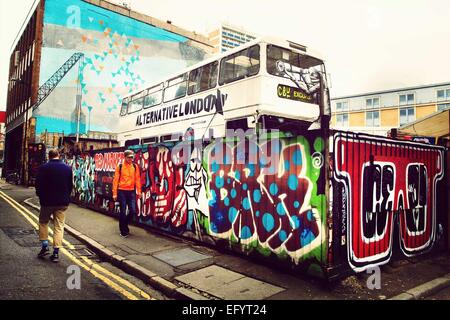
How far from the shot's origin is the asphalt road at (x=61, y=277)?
13.7 feet

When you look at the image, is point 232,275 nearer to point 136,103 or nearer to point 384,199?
point 384,199

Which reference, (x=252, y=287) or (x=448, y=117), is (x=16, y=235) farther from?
(x=448, y=117)

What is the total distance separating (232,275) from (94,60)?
95.5ft

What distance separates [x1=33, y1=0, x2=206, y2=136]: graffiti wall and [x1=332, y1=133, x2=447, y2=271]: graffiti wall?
90.4 feet

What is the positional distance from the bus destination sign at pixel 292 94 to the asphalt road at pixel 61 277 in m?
6.18

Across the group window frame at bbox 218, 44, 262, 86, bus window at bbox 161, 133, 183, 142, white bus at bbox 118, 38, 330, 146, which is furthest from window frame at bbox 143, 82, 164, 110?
window frame at bbox 218, 44, 262, 86

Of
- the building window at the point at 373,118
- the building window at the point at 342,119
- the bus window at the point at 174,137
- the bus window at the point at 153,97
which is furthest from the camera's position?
the building window at the point at 342,119

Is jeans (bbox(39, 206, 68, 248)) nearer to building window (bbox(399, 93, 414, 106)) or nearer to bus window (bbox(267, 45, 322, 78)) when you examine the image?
bus window (bbox(267, 45, 322, 78))

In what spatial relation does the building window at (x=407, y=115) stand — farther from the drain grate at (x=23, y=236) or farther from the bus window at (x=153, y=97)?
the drain grate at (x=23, y=236)

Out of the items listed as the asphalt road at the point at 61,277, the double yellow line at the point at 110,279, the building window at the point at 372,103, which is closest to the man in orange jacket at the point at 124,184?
the asphalt road at the point at 61,277

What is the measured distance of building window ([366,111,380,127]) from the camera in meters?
55.9

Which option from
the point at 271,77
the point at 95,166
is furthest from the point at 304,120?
the point at 95,166

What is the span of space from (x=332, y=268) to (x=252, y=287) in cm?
119

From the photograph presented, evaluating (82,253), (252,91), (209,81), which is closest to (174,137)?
(209,81)
